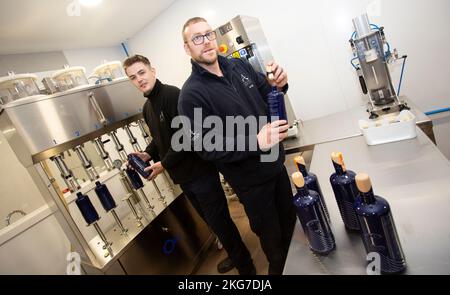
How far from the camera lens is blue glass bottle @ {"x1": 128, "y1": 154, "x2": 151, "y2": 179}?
1.89m

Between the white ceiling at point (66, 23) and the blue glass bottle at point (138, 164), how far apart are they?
1.35 metres

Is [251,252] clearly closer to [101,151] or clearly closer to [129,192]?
[129,192]

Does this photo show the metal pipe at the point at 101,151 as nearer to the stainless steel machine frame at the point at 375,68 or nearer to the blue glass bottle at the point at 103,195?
the blue glass bottle at the point at 103,195

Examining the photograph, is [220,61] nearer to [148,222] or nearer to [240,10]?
[148,222]

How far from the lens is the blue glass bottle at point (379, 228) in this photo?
2.23 feet

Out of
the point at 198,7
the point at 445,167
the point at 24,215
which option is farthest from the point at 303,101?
the point at 24,215

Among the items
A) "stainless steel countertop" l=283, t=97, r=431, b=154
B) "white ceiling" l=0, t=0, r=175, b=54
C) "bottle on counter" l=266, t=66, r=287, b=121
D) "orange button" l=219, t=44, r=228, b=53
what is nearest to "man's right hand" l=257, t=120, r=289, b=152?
"bottle on counter" l=266, t=66, r=287, b=121

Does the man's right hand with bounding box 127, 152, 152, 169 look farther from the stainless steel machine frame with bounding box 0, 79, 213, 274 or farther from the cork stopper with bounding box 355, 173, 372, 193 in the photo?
the cork stopper with bounding box 355, 173, 372, 193

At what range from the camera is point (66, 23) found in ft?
8.20

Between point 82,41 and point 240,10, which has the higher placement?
point 82,41

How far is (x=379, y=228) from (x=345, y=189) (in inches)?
7.2
